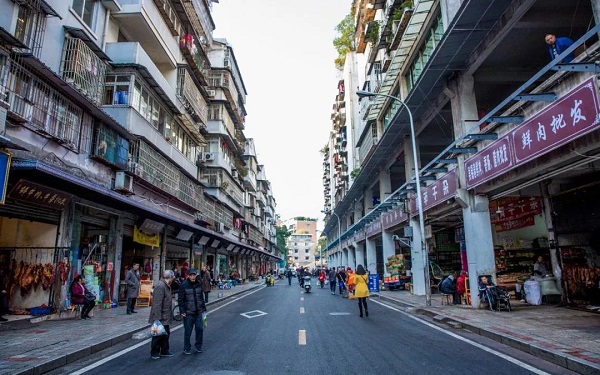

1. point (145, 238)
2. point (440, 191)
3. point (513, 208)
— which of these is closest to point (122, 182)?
point (145, 238)

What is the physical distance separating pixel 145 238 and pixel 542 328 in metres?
17.4

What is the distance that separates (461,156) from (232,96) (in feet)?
98.3

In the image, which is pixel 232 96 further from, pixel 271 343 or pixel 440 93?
pixel 271 343

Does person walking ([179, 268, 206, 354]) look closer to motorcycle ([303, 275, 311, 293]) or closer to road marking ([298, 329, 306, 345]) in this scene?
road marking ([298, 329, 306, 345])

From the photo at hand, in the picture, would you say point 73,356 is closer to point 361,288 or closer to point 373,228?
point 361,288

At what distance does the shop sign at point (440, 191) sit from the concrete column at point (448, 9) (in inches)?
244

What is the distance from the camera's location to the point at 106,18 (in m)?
17.0

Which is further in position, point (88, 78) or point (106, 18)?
point (106, 18)

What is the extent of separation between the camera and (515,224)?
54.7 ft

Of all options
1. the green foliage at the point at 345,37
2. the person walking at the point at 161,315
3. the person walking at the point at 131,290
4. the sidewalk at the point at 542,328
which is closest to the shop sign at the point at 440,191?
the sidewalk at the point at 542,328

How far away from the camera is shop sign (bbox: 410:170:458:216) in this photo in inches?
632

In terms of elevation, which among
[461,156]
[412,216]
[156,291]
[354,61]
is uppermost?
[354,61]

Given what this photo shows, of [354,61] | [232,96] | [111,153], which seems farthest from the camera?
[354,61]

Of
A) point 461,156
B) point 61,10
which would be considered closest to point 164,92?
point 61,10
